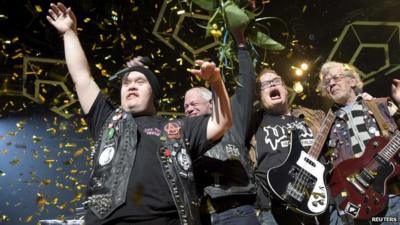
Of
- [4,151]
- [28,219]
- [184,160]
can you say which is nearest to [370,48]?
[184,160]

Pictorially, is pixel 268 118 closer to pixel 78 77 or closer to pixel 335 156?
pixel 335 156

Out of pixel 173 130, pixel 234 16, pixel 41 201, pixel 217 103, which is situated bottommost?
pixel 41 201

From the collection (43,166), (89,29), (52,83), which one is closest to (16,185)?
(43,166)

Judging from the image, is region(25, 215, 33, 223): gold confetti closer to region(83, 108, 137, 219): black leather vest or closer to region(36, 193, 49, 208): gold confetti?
region(36, 193, 49, 208): gold confetti

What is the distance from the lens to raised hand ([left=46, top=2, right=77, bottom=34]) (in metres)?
2.58

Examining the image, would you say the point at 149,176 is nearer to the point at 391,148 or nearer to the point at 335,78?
the point at 391,148

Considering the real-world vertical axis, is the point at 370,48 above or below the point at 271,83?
above

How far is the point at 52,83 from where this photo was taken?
5828 millimetres

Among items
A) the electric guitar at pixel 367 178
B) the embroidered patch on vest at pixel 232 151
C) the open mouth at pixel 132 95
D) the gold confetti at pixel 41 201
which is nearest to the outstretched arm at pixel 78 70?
the open mouth at pixel 132 95

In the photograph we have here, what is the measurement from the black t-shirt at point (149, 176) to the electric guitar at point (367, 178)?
1452 millimetres

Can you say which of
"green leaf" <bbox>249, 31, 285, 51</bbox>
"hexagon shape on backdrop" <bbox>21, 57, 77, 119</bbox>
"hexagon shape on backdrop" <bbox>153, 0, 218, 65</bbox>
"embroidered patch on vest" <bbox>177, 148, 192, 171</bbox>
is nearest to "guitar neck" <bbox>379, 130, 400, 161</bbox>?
"green leaf" <bbox>249, 31, 285, 51</bbox>

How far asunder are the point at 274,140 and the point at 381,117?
2.83ft

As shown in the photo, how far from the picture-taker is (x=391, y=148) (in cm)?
320

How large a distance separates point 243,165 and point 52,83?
12.8 feet
